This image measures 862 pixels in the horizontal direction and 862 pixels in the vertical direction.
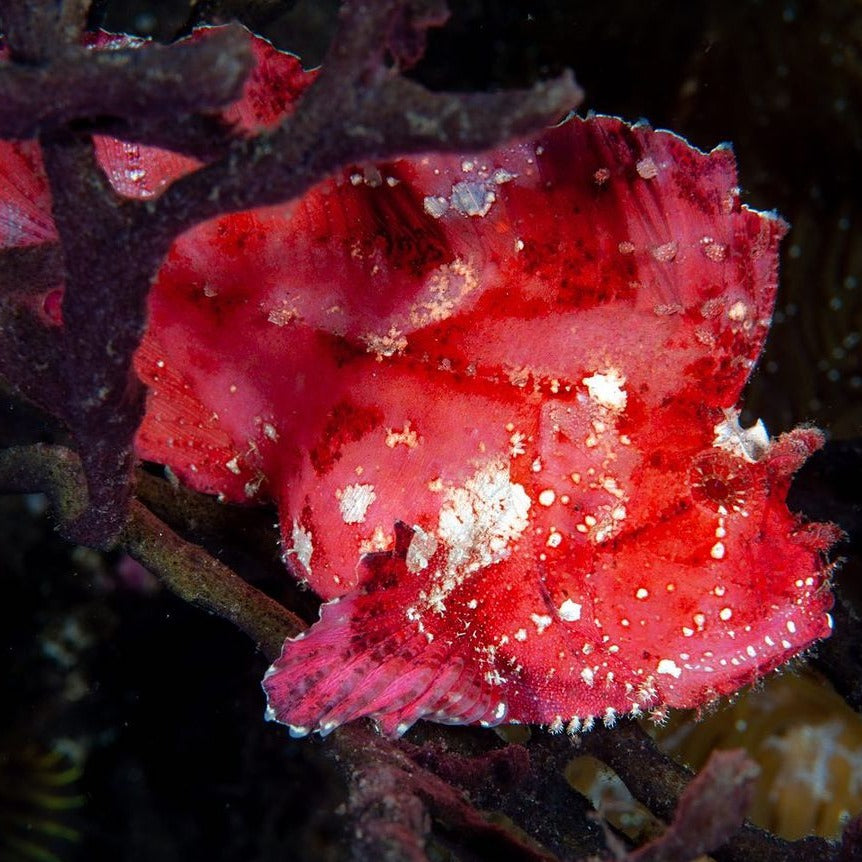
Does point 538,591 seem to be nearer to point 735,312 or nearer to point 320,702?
point 320,702

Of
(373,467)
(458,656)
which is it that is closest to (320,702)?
(458,656)

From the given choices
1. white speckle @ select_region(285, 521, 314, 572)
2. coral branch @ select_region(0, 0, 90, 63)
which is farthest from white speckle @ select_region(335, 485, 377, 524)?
coral branch @ select_region(0, 0, 90, 63)

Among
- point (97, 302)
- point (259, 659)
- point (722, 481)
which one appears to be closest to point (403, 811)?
point (97, 302)

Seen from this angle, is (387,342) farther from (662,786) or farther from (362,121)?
(662,786)

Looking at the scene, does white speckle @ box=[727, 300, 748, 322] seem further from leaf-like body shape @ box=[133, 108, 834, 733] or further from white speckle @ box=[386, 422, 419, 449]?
white speckle @ box=[386, 422, 419, 449]

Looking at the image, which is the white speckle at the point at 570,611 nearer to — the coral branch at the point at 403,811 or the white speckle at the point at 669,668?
the white speckle at the point at 669,668
